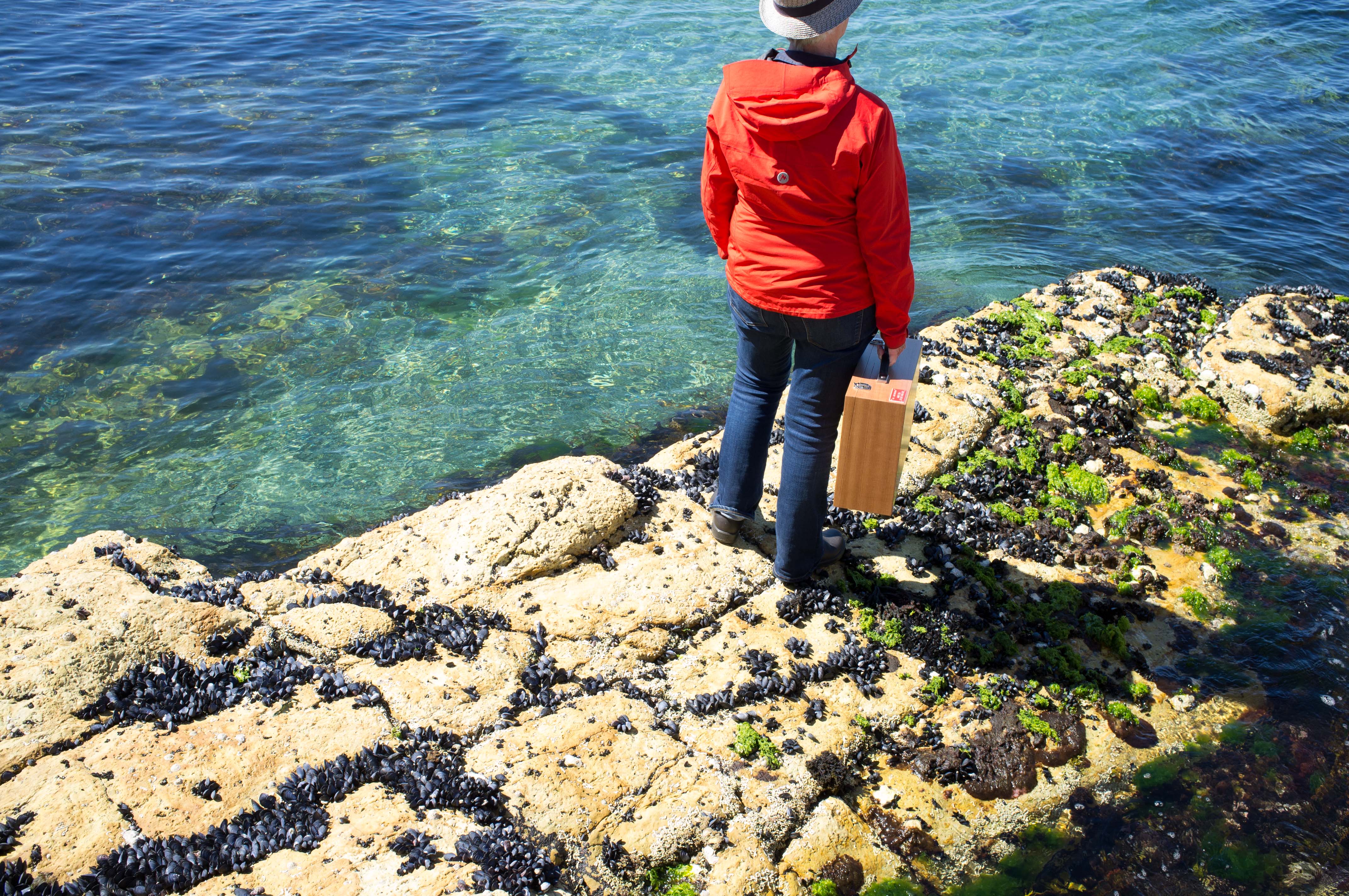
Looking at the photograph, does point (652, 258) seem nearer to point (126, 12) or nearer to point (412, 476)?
point (412, 476)

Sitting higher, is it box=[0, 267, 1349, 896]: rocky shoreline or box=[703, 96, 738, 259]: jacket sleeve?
box=[703, 96, 738, 259]: jacket sleeve

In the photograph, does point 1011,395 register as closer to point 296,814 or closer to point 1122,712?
point 1122,712

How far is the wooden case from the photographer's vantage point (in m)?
4.19

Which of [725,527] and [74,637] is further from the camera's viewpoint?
[725,527]

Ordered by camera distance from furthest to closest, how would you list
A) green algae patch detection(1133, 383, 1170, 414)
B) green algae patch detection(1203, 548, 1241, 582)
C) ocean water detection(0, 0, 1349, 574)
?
ocean water detection(0, 0, 1349, 574) → green algae patch detection(1133, 383, 1170, 414) → green algae patch detection(1203, 548, 1241, 582)

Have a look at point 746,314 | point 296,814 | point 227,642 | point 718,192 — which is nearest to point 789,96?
point 718,192

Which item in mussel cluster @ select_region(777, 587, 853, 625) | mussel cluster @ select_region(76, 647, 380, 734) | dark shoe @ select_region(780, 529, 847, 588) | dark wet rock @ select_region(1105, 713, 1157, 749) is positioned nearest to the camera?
mussel cluster @ select_region(76, 647, 380, 734)

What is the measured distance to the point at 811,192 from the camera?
3721mm

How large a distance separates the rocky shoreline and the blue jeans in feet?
1.42

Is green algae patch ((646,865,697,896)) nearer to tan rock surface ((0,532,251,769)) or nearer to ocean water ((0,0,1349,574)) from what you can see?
tan rock surface ((0,532,251,769))

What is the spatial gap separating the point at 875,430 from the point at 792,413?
0.44 metres

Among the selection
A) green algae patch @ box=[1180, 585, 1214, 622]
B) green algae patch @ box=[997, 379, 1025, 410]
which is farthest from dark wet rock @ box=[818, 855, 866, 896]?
green algae patch @ box=[997, 379, 1025, 410]

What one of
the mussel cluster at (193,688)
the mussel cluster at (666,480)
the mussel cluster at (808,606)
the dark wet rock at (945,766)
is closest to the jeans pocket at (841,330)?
the mussel cluster at (808,606)

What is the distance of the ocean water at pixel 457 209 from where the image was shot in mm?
7984
